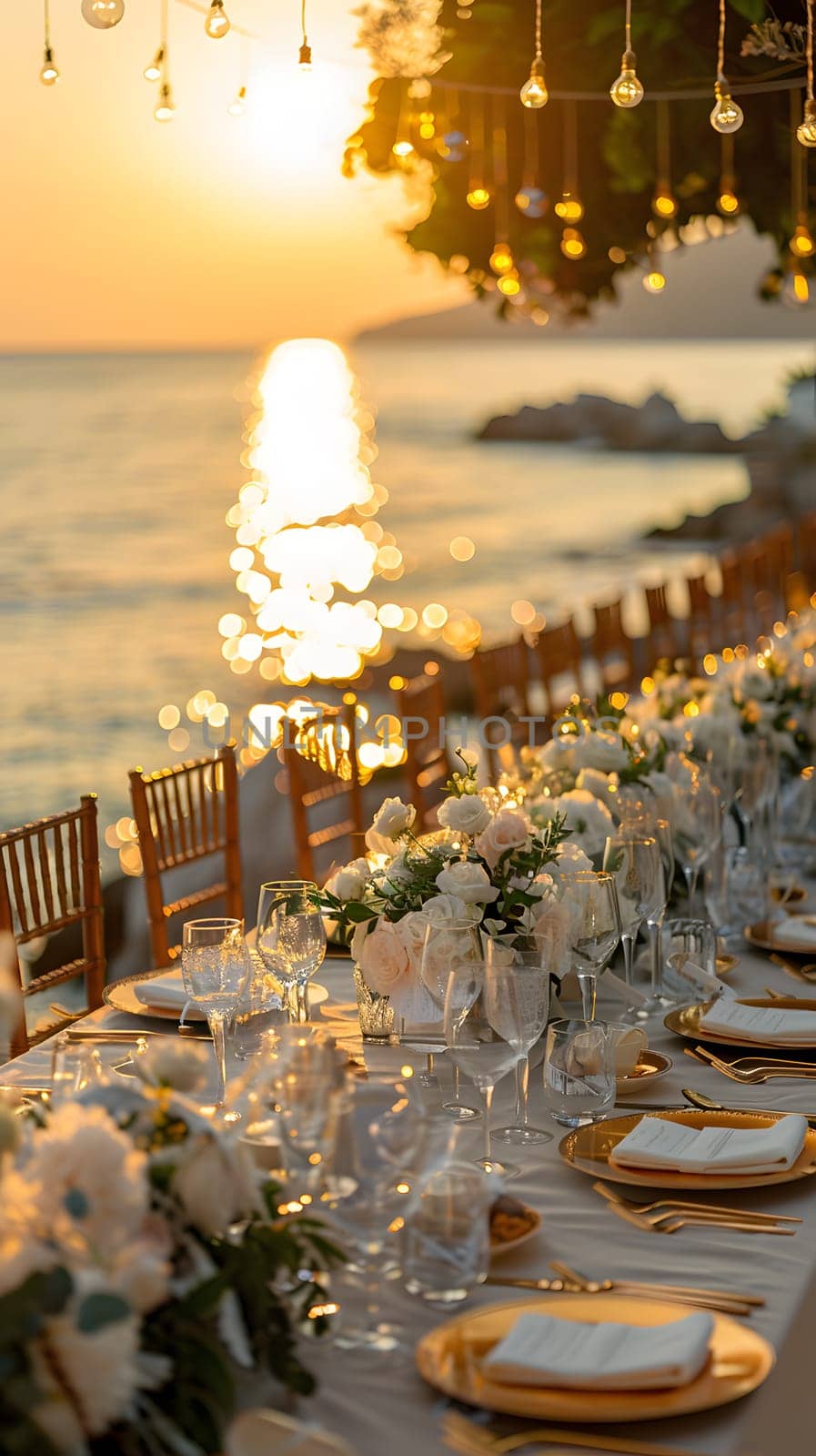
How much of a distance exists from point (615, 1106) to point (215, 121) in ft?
12.9

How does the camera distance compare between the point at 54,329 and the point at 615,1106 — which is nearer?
the point at 615,1106

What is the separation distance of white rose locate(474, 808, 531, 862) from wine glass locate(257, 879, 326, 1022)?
0.59ft

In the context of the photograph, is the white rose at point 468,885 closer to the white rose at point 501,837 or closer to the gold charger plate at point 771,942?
the white rose at point 501,837

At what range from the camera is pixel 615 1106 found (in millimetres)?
2066

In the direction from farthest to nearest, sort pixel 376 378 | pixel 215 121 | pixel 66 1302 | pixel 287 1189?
1. pixel 376 378
2. pixel 215 121
3. pixel 287 1189
4. pixel 66 1302

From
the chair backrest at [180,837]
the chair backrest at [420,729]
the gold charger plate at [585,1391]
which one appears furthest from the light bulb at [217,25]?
the gold charger plate at [585,1391]

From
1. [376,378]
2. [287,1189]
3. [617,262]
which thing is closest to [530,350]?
[376,378]

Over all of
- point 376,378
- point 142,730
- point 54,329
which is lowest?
point 142,730

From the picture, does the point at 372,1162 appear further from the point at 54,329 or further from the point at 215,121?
the point at 54,329

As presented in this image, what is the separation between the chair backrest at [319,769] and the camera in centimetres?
410

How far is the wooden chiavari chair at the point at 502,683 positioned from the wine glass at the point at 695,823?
2.10 meters

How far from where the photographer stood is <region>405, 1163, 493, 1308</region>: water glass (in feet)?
4.58

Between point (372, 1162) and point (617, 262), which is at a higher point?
point (617, 262)

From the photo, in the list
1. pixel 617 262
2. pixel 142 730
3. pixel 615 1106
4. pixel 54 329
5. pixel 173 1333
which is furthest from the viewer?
pixel 54 329
